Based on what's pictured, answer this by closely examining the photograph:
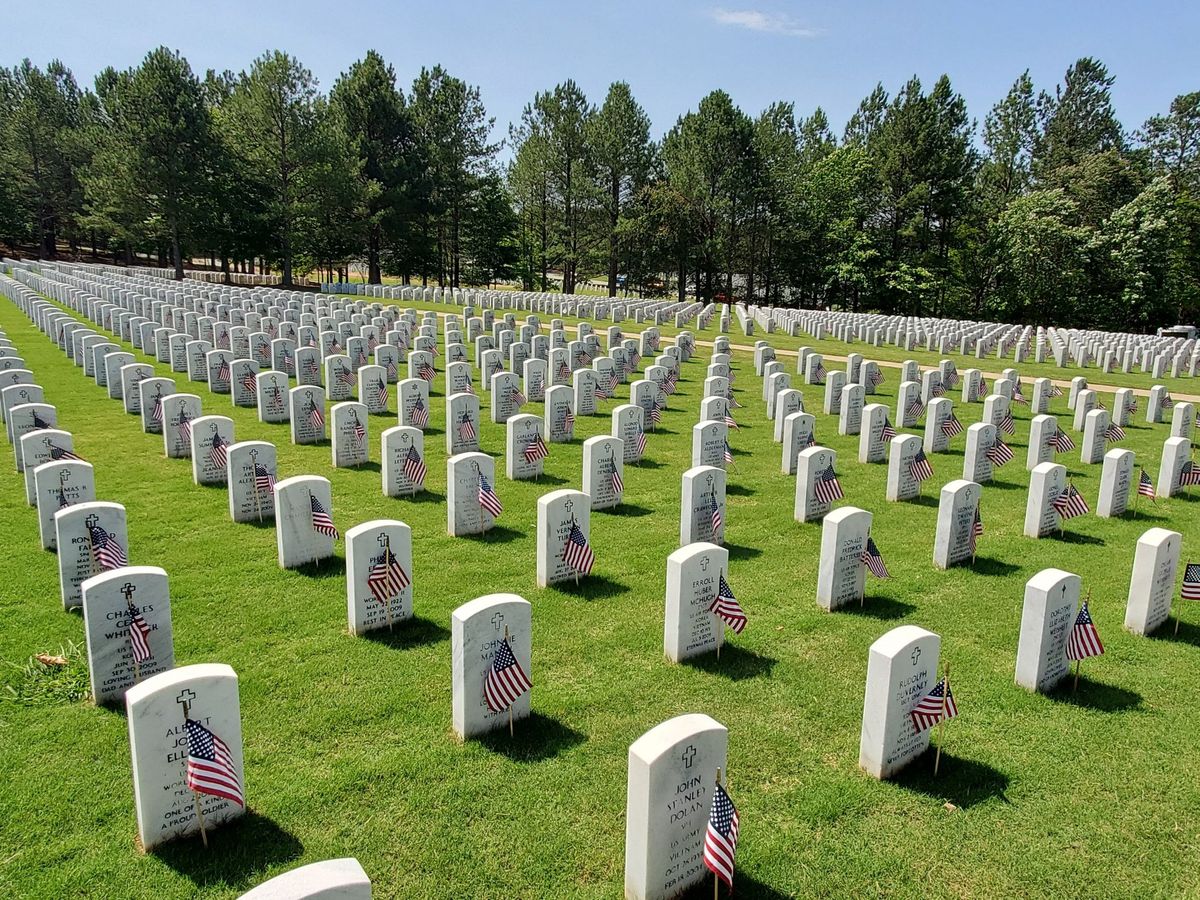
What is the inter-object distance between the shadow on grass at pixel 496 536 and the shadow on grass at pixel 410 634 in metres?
2.30

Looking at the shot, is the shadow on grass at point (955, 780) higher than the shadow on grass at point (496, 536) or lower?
lower

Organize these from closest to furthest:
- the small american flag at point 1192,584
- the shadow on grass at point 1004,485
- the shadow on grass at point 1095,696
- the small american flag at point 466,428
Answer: the shadow on grass at point 1095,696
the small american flag at point 1192,584
the shadow on grass at point 1004,485
the small american flag at point 466,428

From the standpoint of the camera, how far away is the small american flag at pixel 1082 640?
6777mm

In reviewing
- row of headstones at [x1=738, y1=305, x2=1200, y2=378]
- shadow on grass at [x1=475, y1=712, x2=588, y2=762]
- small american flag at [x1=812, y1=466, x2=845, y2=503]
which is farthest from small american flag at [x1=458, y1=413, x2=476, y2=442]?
row of headstones at [x1=738, y1=305, x2=1200, y2=378]

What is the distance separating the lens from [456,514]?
33.2ft

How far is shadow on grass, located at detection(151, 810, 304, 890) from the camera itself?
4637mm

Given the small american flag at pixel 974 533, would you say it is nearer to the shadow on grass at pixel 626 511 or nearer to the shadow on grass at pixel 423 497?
the shadow on grass at pixel 626 511

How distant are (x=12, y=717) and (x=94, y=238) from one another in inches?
2849

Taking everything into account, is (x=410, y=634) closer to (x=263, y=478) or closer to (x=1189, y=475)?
(x=263, y=478)

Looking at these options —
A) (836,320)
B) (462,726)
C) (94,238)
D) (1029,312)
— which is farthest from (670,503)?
(94,238)

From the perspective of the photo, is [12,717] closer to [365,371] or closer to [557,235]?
[365,371]

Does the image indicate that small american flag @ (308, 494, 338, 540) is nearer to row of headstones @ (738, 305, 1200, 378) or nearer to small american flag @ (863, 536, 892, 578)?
small american flag @ (863, 536, 892, 578)

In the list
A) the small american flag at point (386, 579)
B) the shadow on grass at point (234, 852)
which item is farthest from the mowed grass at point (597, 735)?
the small american flag at point (386, 579)

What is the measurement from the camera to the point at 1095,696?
6.90m
